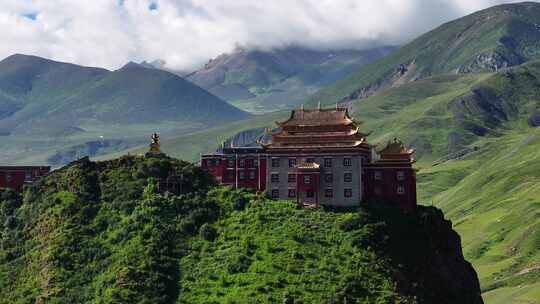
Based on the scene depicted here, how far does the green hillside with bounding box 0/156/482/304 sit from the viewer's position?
94.7 meters

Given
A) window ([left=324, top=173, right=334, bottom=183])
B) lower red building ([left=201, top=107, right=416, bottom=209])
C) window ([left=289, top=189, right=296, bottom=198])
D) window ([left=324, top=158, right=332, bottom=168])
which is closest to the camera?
lower red building ([left=201, top=107, right=416, bottom=209])

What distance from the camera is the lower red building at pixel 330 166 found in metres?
112

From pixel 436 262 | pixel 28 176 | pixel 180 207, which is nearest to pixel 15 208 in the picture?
pixel 28 176

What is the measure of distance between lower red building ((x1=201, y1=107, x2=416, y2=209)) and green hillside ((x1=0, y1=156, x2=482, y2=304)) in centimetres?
360

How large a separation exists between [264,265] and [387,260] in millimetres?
12602

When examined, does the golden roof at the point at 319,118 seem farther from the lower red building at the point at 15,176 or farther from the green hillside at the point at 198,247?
the lower red building at the point at 15,176

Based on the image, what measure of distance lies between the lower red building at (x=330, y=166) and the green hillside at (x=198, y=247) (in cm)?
360

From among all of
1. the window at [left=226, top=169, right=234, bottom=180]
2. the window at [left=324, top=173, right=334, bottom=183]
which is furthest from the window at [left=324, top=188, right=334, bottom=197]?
the window at [left=226, top=169, right=234, bottom=180]

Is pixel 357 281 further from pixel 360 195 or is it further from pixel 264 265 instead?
pixel 360 195

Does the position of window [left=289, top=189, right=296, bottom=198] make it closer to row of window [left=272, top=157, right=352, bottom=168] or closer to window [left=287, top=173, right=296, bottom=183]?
window [left=287, top=173, right=296, bottom=183]

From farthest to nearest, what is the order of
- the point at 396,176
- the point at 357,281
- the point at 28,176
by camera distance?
the point at 28,176 → the point at 396,176 → the point at 357,281

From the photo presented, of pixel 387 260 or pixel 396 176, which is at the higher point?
pixel 396 176

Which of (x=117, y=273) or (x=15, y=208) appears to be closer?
(x=117, y=273)

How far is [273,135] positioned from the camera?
116438 mm
